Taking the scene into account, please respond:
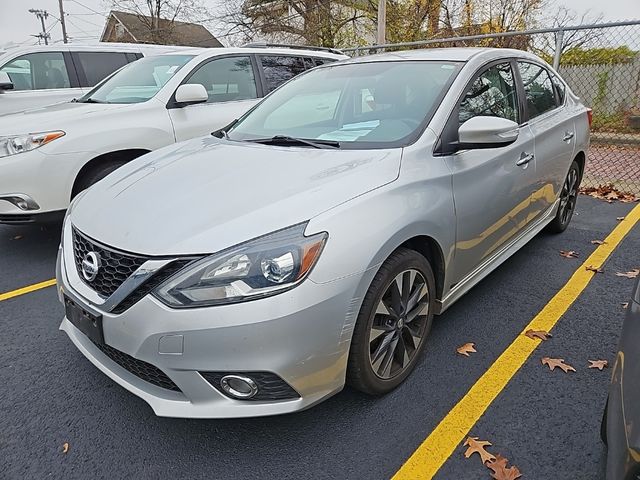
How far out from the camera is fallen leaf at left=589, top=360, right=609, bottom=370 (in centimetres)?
248

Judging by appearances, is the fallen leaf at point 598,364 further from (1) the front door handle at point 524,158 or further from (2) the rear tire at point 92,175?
(2) the rear tire at point 92,175

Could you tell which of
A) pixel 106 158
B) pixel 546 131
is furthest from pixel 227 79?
pixel 546 131

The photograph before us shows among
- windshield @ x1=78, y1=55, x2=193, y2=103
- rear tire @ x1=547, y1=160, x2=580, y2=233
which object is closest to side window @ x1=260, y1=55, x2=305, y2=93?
windshield @ x1=78, y1=55, x2=193, y2=103

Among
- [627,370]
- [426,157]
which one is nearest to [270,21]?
[426,157]

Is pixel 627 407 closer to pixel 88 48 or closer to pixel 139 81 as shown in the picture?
pixel 139 81

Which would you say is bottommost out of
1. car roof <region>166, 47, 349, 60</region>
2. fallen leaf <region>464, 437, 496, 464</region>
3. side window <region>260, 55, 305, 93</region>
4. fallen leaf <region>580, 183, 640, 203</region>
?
fallen leaf <region>464, 437, 496, 464</region>

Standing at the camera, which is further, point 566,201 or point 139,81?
point 139,81

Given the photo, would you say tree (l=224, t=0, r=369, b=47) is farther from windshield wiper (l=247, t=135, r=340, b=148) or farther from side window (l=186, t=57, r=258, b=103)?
windshield wiper (l=247, t=135, r=340, b=148)

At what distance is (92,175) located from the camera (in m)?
4.01

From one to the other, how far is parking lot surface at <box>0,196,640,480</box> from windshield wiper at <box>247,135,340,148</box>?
4.22 ft

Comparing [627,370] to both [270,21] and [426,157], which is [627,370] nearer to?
[426,157]

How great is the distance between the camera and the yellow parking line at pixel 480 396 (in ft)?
6.22

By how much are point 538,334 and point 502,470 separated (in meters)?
1.18

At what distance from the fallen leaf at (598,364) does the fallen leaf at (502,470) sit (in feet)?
3.11
